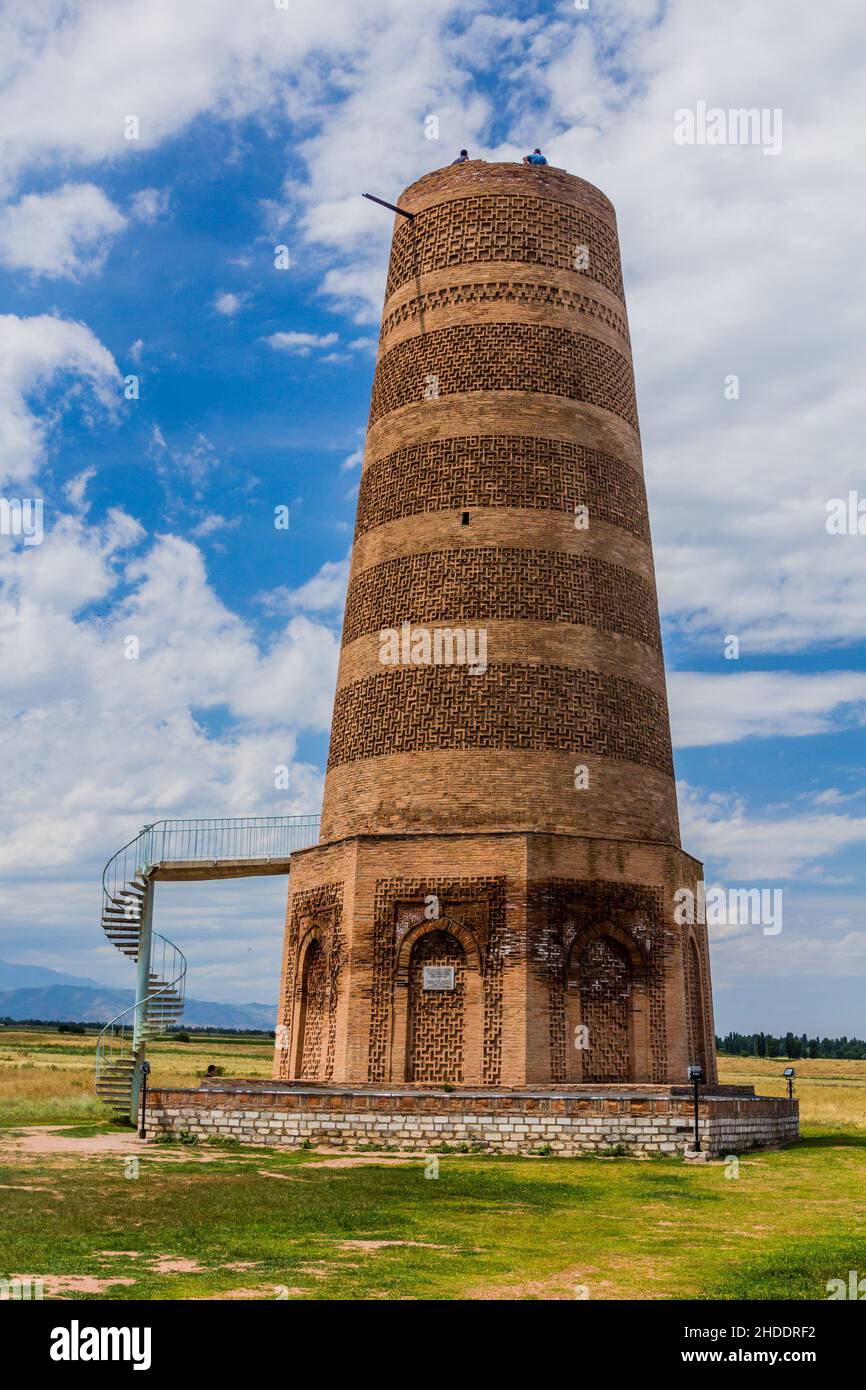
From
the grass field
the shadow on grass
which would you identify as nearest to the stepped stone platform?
the grass field

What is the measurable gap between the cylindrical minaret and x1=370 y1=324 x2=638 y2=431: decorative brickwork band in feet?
0.13

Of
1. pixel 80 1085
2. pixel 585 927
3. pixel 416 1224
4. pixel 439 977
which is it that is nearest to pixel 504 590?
pixel 585 927

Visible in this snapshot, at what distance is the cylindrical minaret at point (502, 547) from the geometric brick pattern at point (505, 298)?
0.03 m

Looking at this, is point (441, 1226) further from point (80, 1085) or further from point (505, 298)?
point (80, 1085)

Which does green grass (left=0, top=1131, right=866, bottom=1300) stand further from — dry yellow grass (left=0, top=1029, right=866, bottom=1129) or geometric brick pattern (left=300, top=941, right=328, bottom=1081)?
dry yellow grass (left=0, top=1029, right=866, bottom=1129)

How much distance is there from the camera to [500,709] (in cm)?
2034

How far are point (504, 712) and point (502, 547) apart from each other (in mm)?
2795

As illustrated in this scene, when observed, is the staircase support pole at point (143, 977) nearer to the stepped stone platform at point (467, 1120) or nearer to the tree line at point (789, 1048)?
the stepped stone platform at point (467, 1120)

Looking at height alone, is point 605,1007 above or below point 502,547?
below

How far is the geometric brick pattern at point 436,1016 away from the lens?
61.4 feet

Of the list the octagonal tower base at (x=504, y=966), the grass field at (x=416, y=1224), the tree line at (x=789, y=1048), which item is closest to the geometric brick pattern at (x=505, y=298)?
the octagonal tower base at (x=504, y=966)
